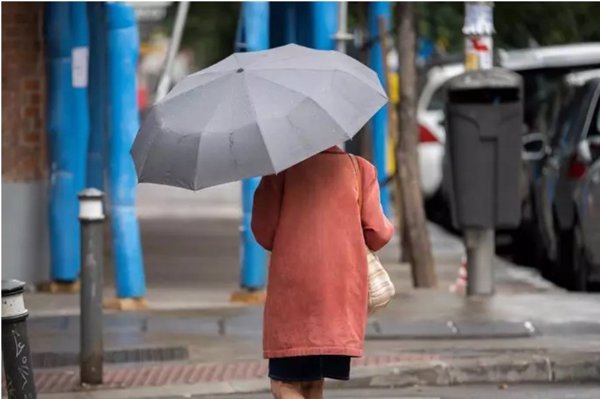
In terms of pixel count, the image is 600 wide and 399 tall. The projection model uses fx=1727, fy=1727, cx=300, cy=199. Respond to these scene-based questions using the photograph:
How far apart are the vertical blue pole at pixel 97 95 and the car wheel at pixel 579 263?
12.5 ft

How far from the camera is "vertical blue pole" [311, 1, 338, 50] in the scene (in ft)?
43.9

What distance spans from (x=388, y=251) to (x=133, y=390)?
30.1ft

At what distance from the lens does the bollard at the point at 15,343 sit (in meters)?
6.82

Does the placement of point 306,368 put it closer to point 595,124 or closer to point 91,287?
point 91,287

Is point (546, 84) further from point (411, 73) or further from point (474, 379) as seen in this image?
point (474, 379)

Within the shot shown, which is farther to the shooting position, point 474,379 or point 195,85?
point 474,379

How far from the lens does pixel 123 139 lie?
12.5 meters

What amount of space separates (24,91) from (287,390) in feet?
24.9

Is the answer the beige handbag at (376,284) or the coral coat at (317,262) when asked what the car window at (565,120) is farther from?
the coral coat at (317,262)

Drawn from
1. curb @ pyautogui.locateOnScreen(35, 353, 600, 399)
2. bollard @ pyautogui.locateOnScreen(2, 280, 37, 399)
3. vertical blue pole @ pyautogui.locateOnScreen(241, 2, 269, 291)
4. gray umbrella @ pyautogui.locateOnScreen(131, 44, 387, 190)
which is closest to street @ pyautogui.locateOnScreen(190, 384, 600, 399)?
curb @ pyautogui.locateOnScreen(35, 353, 600, 399)

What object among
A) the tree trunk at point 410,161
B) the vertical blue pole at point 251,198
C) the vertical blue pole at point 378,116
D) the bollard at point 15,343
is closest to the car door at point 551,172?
the tree trunk at point 410,161

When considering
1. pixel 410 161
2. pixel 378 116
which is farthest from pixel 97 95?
pixel 378 116

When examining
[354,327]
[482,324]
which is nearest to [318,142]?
[354,327]

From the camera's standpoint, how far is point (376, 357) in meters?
9.76
